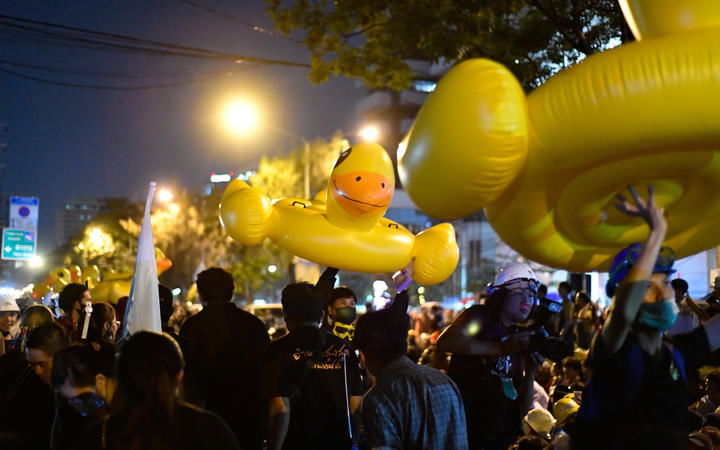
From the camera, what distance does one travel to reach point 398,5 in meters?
11.3

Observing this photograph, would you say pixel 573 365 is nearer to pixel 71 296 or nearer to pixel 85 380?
pixel 71 296

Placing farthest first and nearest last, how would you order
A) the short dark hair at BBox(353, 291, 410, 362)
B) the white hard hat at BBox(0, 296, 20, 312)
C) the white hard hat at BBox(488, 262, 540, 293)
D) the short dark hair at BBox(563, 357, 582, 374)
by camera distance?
the white hard hat at BBox(0, 296, 20, 312), the short dark hair at BBox(563, 357, 582, 374), the white hard hat at BBox(488, 262, 540, 293), the short dark hair at BBox(353, 291, 410, 362)

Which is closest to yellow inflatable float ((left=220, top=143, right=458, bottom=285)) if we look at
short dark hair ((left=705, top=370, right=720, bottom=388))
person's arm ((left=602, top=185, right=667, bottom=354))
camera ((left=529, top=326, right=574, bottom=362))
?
camera ((left=529, top=326, right=574, bottom=362))

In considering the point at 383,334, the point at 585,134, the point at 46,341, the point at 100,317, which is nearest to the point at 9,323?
the point at 100,317

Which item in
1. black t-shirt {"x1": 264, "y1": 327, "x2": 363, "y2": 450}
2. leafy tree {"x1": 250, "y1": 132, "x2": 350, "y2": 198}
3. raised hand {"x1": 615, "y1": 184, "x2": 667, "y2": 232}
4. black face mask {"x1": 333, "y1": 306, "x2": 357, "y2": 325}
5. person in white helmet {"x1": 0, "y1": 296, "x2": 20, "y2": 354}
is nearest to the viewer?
raised hand {"x1": 615, "y1": 184, "x2": 667, "y2": 232}

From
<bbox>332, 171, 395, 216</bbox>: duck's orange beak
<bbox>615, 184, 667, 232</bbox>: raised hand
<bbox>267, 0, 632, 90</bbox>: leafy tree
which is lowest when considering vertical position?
<bbox>615, 184, 667, 232</bbox>: raised hand

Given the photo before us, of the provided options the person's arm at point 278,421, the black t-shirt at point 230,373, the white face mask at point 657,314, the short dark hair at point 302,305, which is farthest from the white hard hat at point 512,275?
the white face mask at point 657,314

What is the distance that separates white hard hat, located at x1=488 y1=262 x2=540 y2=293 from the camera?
17.4 feet

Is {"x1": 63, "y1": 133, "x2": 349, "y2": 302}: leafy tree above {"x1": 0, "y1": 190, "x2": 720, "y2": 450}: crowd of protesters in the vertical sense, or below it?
above

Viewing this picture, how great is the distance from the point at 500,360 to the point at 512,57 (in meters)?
7.00

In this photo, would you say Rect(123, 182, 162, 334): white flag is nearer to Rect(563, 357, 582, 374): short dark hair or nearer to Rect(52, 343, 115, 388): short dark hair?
Rect(52, 343, 115, 388): short dark hair

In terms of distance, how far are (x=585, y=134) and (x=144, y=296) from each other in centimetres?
279

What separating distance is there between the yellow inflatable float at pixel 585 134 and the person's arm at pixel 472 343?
91cm

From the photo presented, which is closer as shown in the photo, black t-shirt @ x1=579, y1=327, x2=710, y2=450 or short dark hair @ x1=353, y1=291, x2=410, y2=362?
black t-shirt @ x1=579, y1=327, x2=710, y2=450
